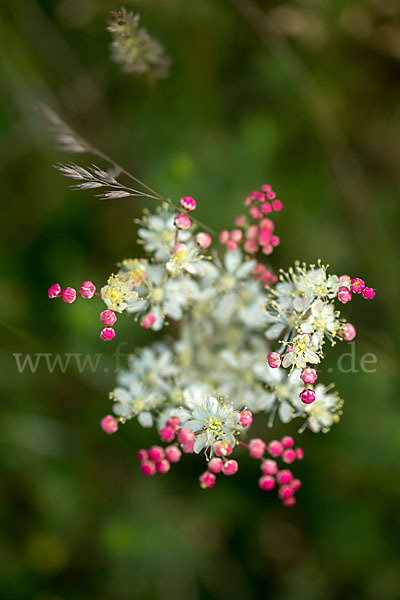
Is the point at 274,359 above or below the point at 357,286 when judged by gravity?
below

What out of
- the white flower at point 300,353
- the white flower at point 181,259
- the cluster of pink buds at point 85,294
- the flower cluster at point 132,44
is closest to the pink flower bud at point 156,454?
the cluster of pink buds at point 85,294

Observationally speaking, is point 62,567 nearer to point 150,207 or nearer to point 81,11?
point 150,207

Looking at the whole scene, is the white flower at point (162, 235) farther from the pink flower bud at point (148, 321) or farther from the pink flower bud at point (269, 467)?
the pink flower bud at point (269, 467)

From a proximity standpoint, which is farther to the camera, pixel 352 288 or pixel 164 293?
pixel 164 293

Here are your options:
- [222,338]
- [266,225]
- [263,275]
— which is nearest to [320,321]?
[263,275]

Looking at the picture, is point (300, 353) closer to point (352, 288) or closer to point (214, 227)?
point (352, 288)

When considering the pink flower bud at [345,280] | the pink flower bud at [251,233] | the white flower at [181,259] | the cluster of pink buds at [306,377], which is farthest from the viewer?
the pink flower bud at [251,233]
